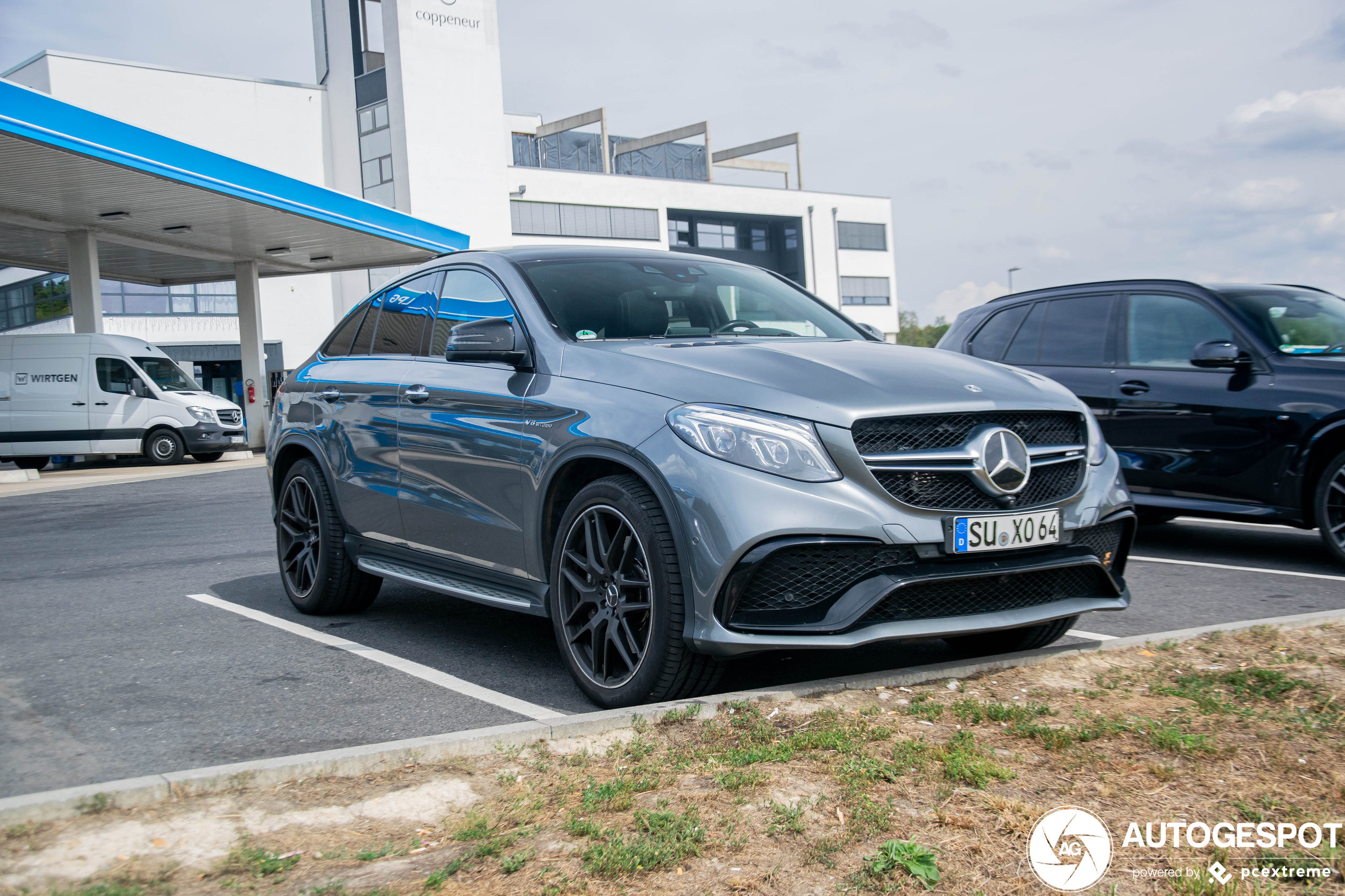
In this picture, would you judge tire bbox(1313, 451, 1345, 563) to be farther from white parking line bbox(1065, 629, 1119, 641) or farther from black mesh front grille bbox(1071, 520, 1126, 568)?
black mesh front grille bbox(1071, 520, 1126, 568)

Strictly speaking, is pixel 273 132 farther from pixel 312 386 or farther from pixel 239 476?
pixel 312 386

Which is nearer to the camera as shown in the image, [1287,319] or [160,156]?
[1287,319]

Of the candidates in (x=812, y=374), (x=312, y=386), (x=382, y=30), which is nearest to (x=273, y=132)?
(x=382, y=30)

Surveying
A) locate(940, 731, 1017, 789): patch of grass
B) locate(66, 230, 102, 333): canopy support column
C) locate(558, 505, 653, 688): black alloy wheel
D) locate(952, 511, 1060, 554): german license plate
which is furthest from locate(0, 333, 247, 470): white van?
locate(940, 731, 1017, 789): patch of grass

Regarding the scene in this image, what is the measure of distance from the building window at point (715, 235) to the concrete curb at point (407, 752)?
189ft

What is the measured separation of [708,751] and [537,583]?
1.29 m

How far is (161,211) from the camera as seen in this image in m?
21.7

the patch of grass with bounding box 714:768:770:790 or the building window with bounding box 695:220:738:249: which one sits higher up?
the building window with bounding box 695:220:738:249

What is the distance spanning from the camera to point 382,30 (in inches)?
1673

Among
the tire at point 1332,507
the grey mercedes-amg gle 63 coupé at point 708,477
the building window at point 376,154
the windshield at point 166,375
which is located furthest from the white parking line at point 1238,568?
the building window at point 376,154

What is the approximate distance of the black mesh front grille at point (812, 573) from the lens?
3.59 metres

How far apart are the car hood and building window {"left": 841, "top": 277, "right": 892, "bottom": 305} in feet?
203

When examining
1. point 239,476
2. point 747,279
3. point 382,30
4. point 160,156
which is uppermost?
point 382,30

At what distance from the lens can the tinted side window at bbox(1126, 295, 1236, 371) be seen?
7.28m
